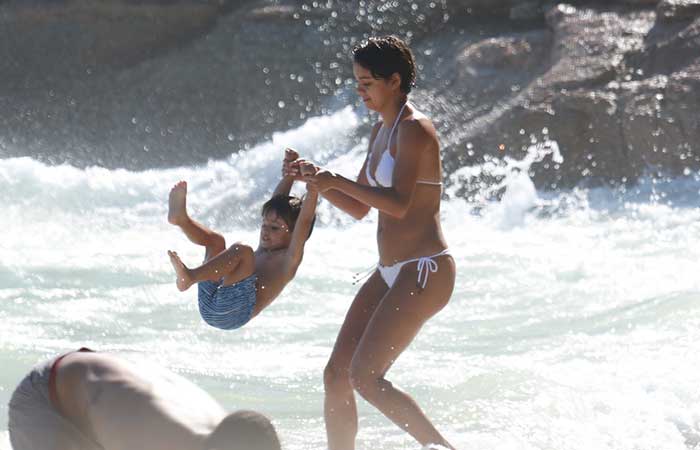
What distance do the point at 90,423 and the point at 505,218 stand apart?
943 centimetres

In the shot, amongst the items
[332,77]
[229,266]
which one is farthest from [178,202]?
[332,77]

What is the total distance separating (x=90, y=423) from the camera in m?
3.00

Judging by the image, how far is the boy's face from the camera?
5.17m

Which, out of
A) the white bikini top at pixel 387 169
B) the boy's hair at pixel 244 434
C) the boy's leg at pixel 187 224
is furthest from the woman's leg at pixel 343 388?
the boy's hair at pixel 244 434

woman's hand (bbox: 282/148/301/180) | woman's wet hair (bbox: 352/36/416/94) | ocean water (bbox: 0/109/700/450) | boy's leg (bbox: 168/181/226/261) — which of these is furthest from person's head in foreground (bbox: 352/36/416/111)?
ocean water (bbox: 0/109/700/450)

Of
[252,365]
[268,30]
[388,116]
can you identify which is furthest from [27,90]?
[388,116]

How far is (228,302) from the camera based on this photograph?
5004mm

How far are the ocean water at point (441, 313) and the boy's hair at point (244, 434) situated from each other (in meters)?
2.90

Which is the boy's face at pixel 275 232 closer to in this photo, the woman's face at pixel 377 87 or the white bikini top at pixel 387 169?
the white bikini top at pixel 387 169

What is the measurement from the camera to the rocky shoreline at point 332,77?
12.8 m

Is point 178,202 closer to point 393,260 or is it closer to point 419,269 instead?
point 393,260

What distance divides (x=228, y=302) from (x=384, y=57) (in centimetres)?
117

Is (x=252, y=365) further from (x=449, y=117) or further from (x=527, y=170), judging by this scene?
(x=449, y=117)

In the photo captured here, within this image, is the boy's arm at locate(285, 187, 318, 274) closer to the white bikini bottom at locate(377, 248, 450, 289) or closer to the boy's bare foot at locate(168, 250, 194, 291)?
the white bikini bottom at locate(377, 248, 450, 289)
